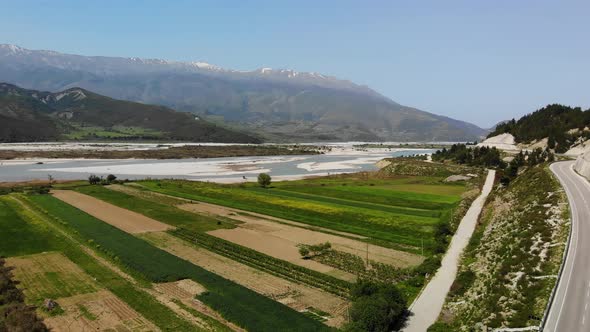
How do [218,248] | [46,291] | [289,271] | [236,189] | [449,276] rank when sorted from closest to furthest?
[46,291]
[449,276]
[289,271]
[218,248]
[236,189]

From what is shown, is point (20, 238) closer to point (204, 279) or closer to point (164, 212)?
point (164, 212)

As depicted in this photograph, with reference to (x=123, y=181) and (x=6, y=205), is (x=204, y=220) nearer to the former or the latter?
(x=6, y=205)

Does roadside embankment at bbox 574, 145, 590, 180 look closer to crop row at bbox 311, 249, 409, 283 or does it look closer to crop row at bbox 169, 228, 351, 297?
crop row at bbox 311, 249, 409, 283

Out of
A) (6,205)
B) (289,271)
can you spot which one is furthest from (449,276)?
(6,205)

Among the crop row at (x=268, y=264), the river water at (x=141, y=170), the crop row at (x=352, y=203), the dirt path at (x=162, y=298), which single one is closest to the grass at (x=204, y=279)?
the dirt path at (x=162, y=298)

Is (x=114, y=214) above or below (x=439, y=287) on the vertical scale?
below

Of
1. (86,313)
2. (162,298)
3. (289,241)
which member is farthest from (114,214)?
(86,313)
